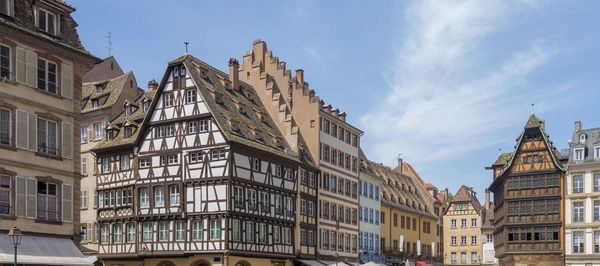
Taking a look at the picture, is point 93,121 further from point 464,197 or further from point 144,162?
point 464,197

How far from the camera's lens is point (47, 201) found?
28.0 m

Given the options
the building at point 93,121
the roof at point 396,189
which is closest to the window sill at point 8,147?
the building at point 93,121

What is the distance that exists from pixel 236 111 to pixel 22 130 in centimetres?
2177

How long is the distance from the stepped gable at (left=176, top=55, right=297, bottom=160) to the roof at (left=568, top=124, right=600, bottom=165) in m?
26.6

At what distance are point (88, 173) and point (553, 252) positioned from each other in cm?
3901

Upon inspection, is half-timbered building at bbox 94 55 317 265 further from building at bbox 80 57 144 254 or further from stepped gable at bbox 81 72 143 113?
stepped gable at bbox 81 72 143 113

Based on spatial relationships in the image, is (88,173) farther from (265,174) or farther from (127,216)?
(265,174)

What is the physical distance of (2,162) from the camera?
86.1 feet

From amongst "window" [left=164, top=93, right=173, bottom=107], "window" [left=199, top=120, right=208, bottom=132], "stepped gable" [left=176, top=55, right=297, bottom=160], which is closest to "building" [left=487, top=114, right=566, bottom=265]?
"stepped gable" [left=176, top=55, right=297, bottom=160]

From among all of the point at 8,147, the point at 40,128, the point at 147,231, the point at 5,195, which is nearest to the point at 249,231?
the point at 147,231

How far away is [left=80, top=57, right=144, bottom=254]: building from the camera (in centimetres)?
5066

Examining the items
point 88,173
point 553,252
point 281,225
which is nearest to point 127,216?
point 88,173

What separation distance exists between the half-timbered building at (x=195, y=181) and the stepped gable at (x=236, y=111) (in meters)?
0.10

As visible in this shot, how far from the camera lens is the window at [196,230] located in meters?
→ 43.7
